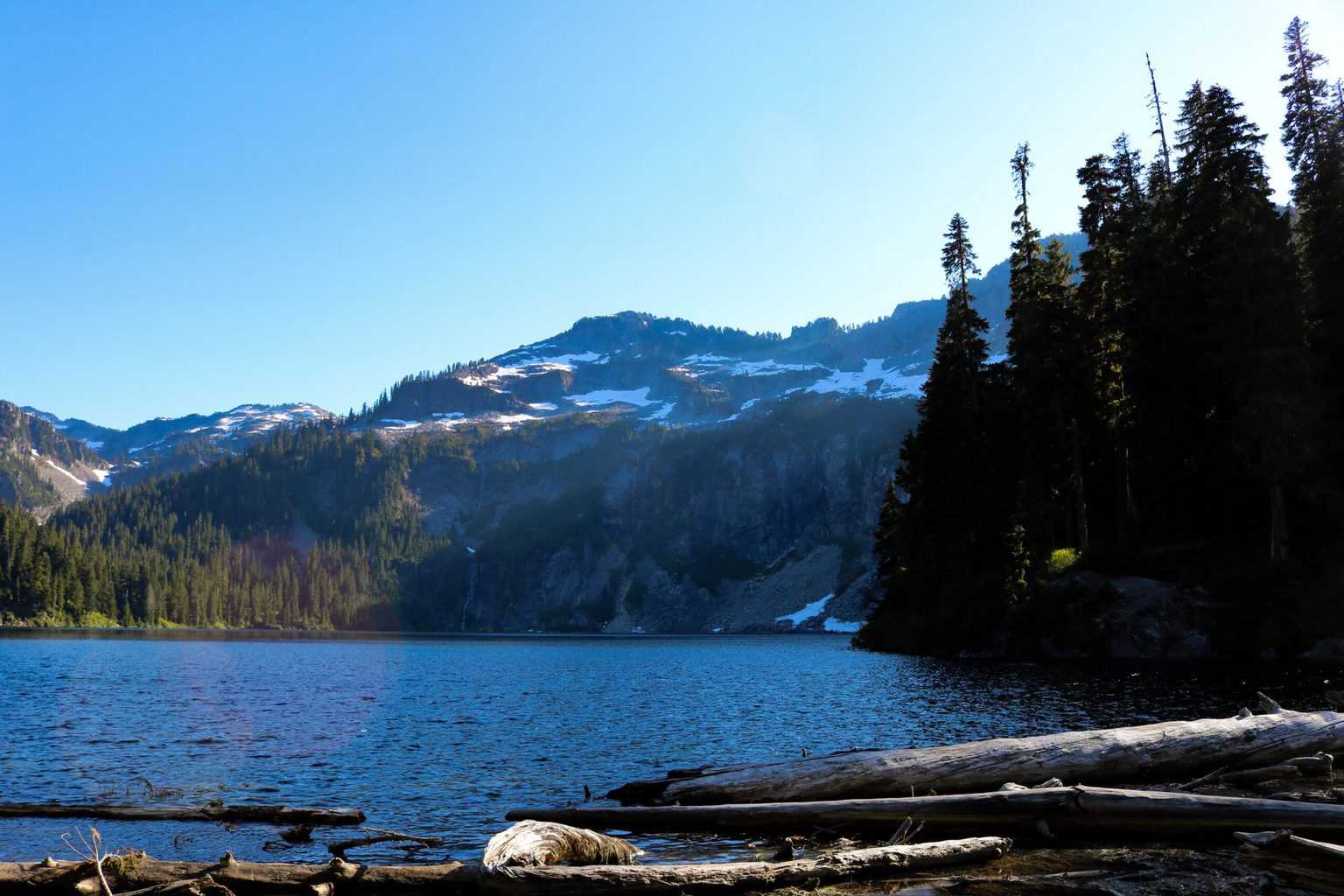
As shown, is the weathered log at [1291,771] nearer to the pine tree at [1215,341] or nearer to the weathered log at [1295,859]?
the weathered log at [1295,859]

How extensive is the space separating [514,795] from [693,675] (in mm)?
44764

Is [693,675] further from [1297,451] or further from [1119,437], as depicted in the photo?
[1297,451]

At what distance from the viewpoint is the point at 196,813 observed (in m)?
19.1

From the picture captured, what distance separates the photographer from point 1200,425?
2202 inches

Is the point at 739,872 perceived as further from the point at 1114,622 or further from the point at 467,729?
the point at 1114,622

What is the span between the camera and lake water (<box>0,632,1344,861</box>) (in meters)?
20.3

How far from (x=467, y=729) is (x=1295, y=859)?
28.9 meters

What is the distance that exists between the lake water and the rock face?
3.63 m

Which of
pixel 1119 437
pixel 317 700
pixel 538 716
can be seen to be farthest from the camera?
pixel 1119 437

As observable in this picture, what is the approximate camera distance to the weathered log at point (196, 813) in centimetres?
1828

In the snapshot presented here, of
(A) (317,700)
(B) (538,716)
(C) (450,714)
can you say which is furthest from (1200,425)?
(A) (317,700)

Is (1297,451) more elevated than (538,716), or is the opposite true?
(1297,451)

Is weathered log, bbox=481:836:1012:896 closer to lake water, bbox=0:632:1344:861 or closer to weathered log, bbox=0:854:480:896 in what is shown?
weathered log, bbox=0:854:480:896

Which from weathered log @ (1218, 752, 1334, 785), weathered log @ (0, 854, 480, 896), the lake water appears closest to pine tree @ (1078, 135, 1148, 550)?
the lake water
